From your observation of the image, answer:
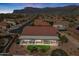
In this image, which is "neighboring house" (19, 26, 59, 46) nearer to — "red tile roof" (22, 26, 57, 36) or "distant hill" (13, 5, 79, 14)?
"red tile roof" (22, 26, 57, 36)

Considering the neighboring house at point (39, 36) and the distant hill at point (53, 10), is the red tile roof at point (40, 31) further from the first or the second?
the distant hill at point (53, 10)

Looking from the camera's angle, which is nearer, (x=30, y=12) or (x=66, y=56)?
(x=66, y=56)

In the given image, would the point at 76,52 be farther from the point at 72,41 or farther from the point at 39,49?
the point at 39,49

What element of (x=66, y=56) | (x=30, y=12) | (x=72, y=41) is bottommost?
(x=66, y=56)

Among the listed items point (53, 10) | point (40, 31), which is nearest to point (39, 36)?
point (40, 31)

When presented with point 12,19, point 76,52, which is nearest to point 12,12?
point 12,19

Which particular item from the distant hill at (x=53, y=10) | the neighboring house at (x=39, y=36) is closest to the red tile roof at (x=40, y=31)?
the neighboring house at (x=39, y=36)

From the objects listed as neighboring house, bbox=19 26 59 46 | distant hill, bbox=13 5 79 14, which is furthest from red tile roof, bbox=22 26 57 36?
distant hill, bbox=13 5 79 14
